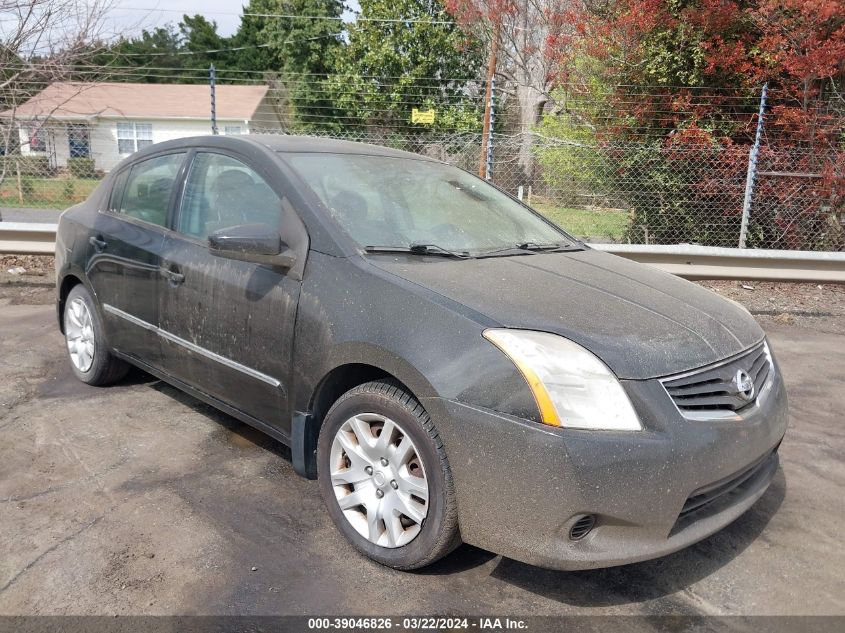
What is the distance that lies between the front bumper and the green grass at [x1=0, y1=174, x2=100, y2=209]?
38.5 feet

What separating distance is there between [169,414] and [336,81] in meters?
23.0

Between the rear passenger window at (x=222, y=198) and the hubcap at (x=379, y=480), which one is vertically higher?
the rear passenger window at (x=222, y=198)

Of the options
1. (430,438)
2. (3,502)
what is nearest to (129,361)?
(3,502)

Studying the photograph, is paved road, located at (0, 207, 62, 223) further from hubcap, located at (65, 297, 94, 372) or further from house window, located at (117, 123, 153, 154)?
house window, located at (117, 123, 153, 154)

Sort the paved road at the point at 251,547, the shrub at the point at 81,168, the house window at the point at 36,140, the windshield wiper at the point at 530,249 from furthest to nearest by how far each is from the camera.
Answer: the shrub at the point at 81,168
the house window at the point at 36,140
the windshield wiper at the point at 530,249
the paved road at the point at 251,547

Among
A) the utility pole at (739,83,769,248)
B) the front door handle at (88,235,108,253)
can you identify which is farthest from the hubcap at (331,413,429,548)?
the utility pole at (739,83,769,248)

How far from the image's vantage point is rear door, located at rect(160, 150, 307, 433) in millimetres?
2986

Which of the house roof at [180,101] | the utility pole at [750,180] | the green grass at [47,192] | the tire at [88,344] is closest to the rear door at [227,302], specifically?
the tire at [88,344]

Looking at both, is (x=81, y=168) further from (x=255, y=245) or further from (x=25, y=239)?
(x=255, y=245)

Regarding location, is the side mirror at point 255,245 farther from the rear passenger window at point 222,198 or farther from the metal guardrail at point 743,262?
the metal guardrail at point 743,262

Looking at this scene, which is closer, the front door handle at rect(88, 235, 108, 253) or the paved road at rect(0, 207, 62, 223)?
the front door handle at rect(88, 235, 108, 253)

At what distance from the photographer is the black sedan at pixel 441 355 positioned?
2217 mm

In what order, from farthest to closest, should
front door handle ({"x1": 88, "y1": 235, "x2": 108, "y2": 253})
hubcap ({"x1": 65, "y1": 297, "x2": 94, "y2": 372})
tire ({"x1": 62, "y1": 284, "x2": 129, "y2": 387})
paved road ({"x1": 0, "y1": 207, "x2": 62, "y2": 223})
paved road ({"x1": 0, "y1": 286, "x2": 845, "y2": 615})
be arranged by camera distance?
1. paved road ({"x1": 0, "y1": 207, "x2": 62, "y2": 223})
2. hubcap ({"x1": 65, "y1": 297, "x2": 94, "y2": 372})
3. tire ({"x1": 62, "y1": 284, "x2": 129, "y2": 387})
4. front door handle ({"x1": 88, "y1": 235, "x2": 108, "y2": 253})
5. paved road ({"x1": 0, "y1": 286, "x2": 845, "y2": 615})

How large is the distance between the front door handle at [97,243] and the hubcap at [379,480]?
2.27m
